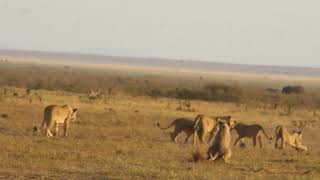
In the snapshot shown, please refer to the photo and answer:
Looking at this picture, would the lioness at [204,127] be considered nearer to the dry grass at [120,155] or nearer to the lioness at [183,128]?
the lioness at [183,128]

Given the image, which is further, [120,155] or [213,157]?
[120,155]

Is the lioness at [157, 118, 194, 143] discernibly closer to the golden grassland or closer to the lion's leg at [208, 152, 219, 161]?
the golden grassland

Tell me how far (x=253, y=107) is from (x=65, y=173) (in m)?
28.4

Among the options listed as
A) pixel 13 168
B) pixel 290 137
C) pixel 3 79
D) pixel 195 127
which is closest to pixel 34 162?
pixel 13 168

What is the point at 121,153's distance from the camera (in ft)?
66.0

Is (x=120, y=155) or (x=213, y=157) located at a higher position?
(x=213, y=157)

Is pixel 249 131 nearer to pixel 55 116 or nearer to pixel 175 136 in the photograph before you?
pixel 175 136

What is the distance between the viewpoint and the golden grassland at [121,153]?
644 inches

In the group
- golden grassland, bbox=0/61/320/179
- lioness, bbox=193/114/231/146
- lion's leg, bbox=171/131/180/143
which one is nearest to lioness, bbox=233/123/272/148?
lioness, bbox=193/114/231/146

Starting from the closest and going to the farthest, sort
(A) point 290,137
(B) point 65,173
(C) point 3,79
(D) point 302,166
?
(B) point 65,173 < (D) point 302,166 < (A) point 290,137 < (C) point 3,79

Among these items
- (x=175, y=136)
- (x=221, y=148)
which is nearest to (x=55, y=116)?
(x=175, y=136)

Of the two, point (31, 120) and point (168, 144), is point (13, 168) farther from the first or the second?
point (31, 120)

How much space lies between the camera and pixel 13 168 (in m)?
16.5

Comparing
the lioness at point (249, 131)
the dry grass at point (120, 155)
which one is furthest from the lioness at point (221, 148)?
the lioness at point (249, 131)
